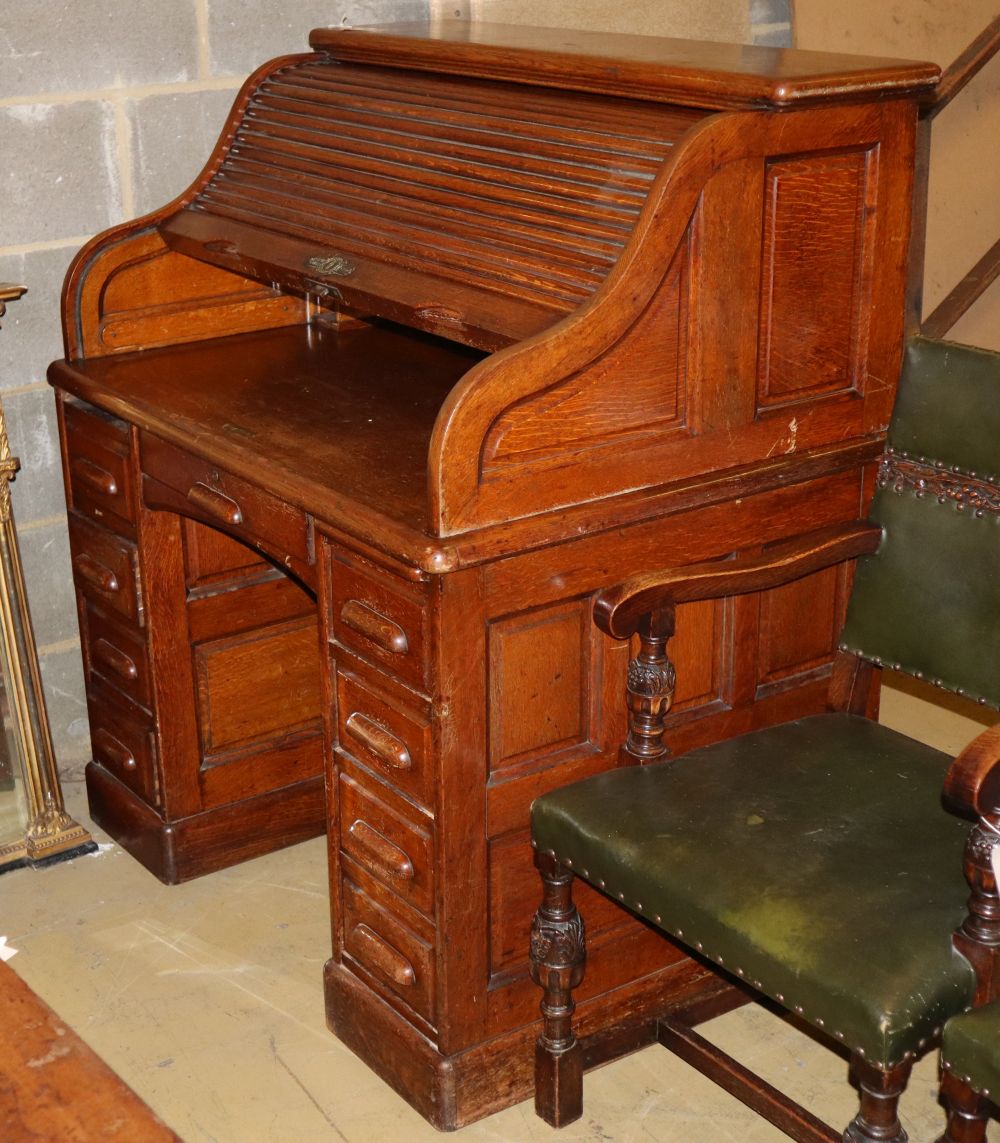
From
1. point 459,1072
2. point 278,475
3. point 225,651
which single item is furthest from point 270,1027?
point 278,475

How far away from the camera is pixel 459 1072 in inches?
99.0

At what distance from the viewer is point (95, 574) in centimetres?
318

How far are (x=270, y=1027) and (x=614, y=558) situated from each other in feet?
3.43

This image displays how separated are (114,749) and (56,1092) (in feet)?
5.32

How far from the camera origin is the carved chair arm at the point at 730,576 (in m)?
2.33

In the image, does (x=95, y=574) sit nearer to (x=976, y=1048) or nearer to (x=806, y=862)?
(x=806, y=862)

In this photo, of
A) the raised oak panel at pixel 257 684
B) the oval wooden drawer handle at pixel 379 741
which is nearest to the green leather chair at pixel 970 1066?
the oval wooden drawer handle at pixel 379 741

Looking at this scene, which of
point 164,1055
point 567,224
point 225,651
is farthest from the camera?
point 225,651

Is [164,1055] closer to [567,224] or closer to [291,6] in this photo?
[567,224]

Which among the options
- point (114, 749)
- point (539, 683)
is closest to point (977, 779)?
point (539, 683)

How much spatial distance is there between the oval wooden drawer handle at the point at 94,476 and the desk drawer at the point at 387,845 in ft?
2.64

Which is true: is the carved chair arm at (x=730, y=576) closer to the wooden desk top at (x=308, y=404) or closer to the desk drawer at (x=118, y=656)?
the wooden desk top at (x=308, y=404)

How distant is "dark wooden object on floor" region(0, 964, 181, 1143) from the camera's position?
167 cm

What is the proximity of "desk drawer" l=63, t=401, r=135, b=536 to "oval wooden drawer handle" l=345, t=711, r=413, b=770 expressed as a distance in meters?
0.75
